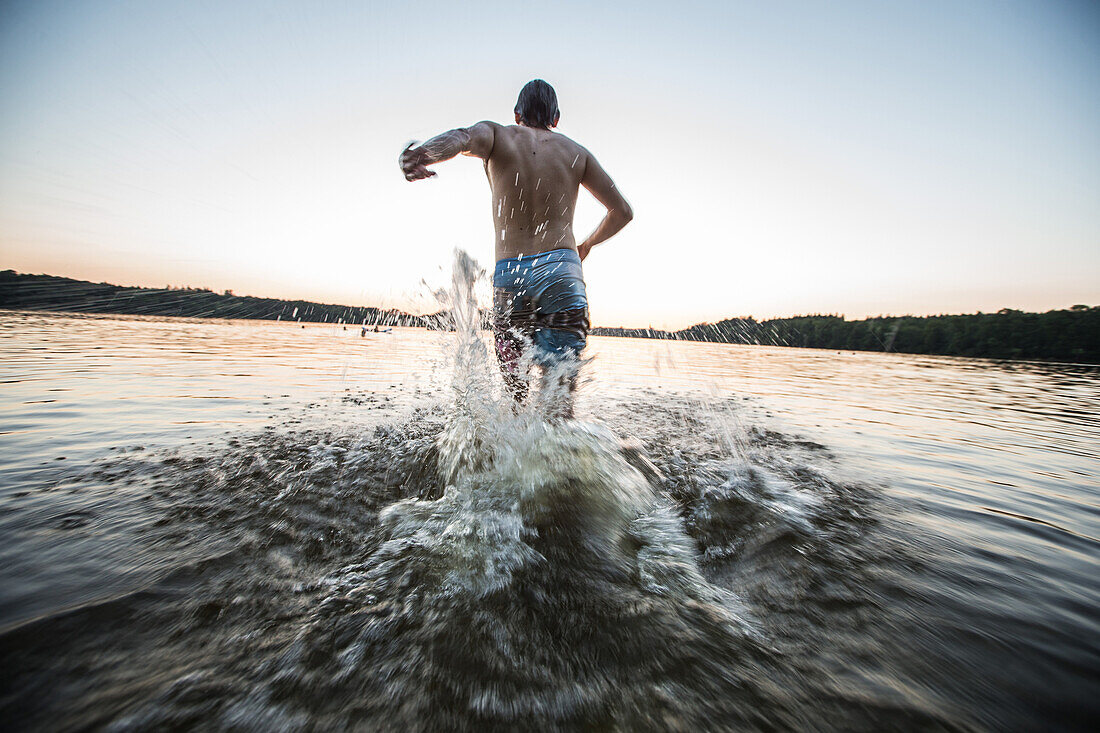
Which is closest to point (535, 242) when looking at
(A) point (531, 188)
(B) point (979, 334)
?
(A) point (531, 188)

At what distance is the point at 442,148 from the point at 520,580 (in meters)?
2.61

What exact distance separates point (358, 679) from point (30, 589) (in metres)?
1.51

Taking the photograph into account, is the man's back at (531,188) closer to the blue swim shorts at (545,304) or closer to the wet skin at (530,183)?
the wet skin at (530,183)

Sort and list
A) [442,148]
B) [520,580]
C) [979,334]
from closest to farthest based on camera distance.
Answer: [520,580] → [442,148] → [979,334]

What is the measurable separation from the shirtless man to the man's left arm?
7 centimetres

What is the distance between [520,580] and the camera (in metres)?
1.80

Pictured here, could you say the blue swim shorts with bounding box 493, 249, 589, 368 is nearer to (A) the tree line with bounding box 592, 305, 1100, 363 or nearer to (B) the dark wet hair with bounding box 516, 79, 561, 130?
(B) the dark wet hair with bounding box 516, 79, 561, 130

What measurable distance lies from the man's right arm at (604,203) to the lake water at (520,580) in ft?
4.97

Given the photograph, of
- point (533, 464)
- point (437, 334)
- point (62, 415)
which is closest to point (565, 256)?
point (437, 334)

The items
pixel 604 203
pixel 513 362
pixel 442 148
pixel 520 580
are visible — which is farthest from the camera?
pixel 604 203

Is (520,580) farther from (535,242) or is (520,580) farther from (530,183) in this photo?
(530,183)

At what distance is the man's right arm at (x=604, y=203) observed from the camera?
3494 millimetres

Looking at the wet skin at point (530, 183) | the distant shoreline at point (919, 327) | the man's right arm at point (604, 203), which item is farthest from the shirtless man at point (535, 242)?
the distant shoreline at point (919, 327)

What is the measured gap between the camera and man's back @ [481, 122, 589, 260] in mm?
3125
